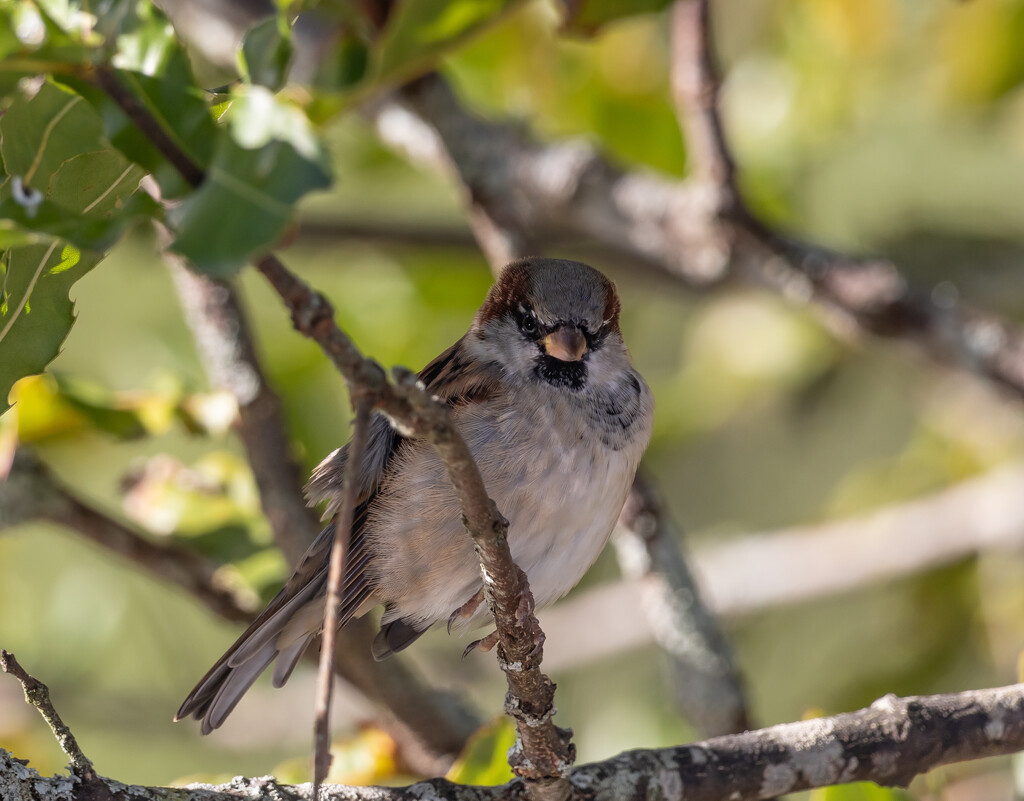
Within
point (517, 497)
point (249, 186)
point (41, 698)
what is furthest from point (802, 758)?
point (249, 186)

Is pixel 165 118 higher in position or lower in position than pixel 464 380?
lower

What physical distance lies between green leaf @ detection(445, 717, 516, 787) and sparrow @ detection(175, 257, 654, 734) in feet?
0.64

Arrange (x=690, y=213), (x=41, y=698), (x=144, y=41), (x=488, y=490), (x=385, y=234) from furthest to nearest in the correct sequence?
(x=385, y=234)
(x=690, y=213)
(x=488, y=490)
(x=41, y=698)
(x=144, y=41)

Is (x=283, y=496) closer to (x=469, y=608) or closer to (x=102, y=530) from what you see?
(x=102, y=530)

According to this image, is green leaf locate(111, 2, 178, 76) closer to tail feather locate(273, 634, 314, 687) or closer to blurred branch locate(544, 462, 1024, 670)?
tail feather locate(273, 634, 314, 687)

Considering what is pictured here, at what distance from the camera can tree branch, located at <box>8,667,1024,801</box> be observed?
1432mm

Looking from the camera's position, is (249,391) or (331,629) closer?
(331,629)

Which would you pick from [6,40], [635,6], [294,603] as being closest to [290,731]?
[294,603]

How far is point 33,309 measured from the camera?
1054 mm

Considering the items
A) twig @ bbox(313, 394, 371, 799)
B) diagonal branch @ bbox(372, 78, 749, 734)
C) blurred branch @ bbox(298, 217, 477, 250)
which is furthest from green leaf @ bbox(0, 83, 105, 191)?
blurred branch @ bbox(298, 217, 477, 250)

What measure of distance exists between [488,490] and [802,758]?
1.94 ft

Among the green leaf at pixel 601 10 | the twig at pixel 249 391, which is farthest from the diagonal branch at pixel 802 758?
the green leaf at pixel 601 10

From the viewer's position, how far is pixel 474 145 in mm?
2678

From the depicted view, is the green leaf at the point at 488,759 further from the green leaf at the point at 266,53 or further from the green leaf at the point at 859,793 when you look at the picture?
the green leaf at the point at 266,53
